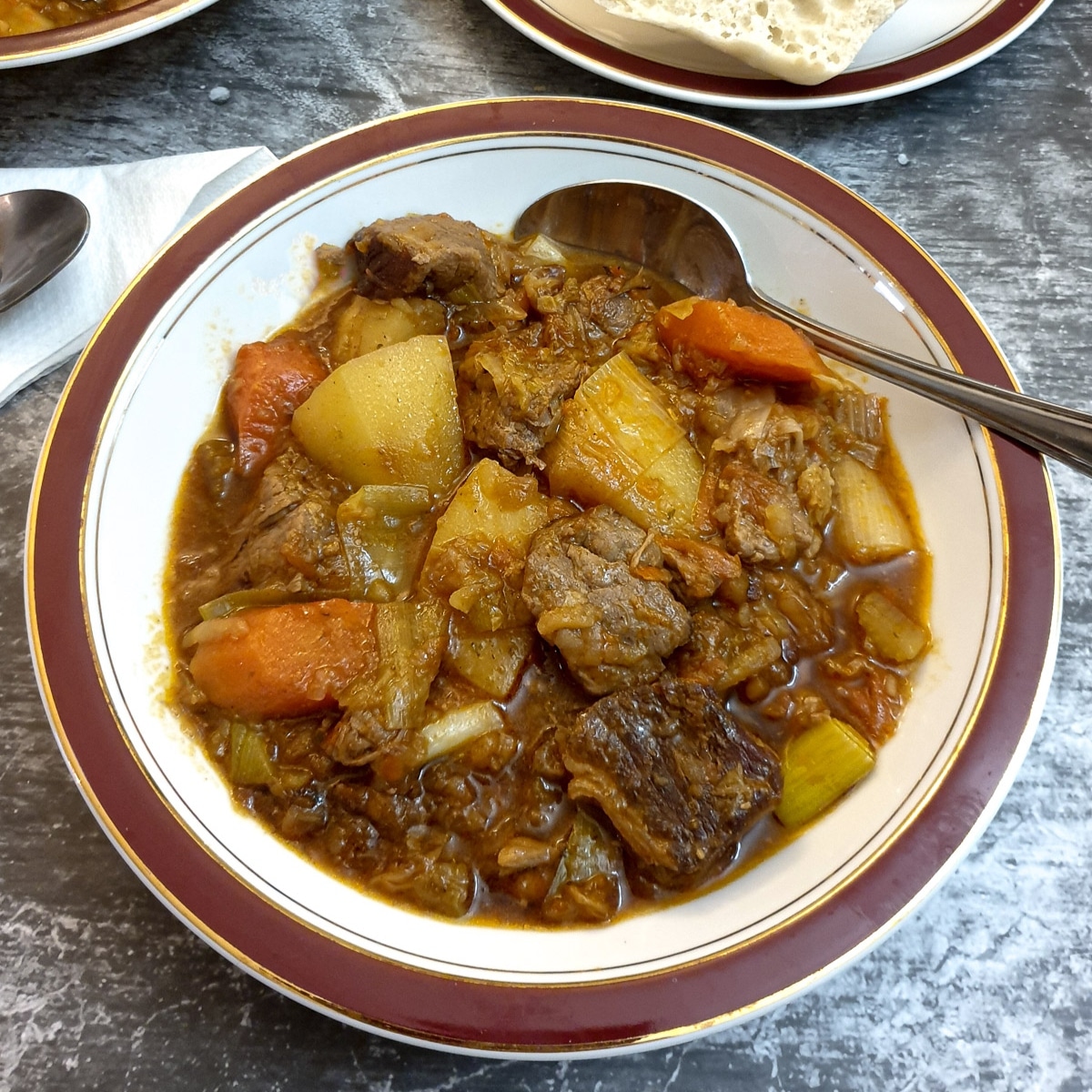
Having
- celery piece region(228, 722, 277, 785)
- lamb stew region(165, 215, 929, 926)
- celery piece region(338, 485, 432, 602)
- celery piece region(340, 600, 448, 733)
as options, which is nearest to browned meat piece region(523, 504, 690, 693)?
lamb stew region(165, 215, 929, 926)

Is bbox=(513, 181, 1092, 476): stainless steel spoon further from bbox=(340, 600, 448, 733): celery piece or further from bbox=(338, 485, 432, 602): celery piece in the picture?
bbox=(340, 600, 448, 733): celery piece

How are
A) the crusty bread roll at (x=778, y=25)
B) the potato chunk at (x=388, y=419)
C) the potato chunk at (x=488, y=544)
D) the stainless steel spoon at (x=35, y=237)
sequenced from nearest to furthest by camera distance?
the potato chunk at (x=488, y=544) < the potato chunk at (x=388, y=419) < the stainless steel spoon at (x=35, y=237) < the crusty bread roll at (x=778, y=25)

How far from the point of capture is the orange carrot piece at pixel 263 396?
94.1 inches

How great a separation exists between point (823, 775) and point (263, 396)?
1.85 m

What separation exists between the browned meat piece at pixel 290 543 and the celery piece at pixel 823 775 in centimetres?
126

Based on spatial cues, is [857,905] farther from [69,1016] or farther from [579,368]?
[69,1016]

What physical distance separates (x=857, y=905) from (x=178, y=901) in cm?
143

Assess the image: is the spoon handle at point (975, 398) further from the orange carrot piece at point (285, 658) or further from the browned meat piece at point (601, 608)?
the orange carrot piece at point (285, 658)

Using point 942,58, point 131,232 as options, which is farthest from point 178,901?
point 942,58

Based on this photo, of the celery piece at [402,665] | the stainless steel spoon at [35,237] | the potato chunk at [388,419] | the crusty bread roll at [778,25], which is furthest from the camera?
the crusty bread roll at [778,25]

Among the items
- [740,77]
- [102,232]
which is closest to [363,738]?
[102,232]

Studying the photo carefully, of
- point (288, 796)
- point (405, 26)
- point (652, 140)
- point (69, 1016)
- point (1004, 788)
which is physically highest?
point (405, 26)

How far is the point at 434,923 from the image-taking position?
1.91 metres

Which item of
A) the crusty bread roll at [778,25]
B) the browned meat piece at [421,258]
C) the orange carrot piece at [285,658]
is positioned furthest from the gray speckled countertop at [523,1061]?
the browned meat piece at [421,258]
